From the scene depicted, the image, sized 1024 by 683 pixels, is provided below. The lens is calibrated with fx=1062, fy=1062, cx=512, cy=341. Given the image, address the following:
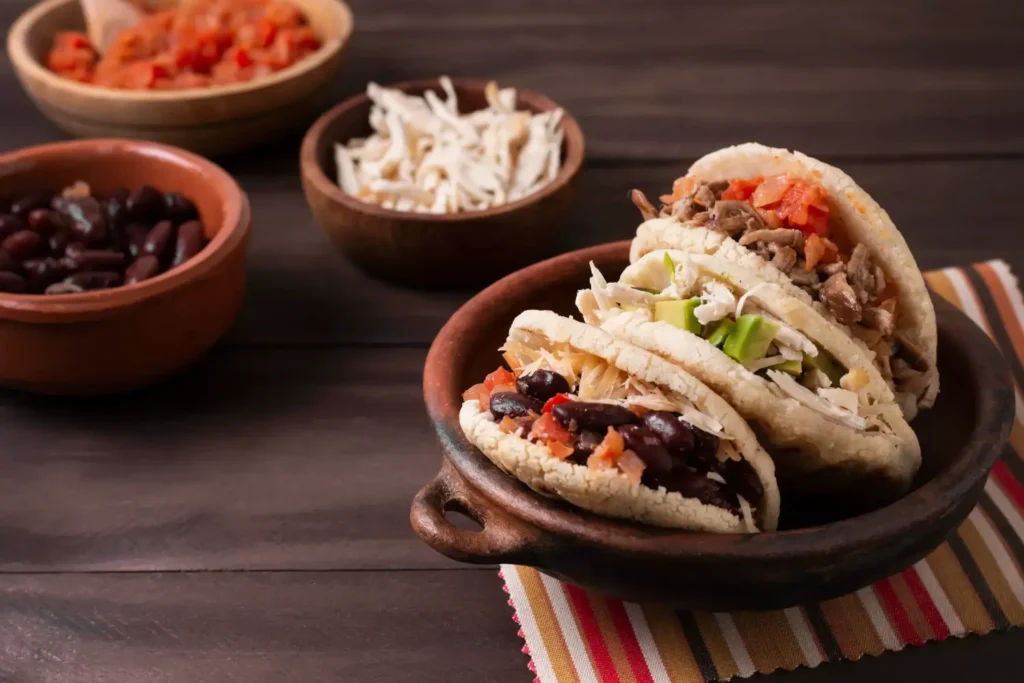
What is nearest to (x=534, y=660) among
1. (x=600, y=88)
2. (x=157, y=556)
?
(x=157, y=556)

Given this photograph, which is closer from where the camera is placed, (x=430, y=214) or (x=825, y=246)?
(x=825, y=246)

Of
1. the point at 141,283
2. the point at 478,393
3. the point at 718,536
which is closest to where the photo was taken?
the point at 718,536

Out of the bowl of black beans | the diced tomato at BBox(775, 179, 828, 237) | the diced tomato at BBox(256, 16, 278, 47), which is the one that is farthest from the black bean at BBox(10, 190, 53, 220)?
the diced tomato at BBox(775, 179, 828, 237)

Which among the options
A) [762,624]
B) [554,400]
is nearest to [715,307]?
[554,400]

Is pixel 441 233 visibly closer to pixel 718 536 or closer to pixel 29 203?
pixel 29 203

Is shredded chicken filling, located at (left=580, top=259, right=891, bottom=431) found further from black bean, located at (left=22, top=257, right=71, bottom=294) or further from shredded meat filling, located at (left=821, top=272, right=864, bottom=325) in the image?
black bean, located at (left=22, top=257, right=71, bottom=294)
